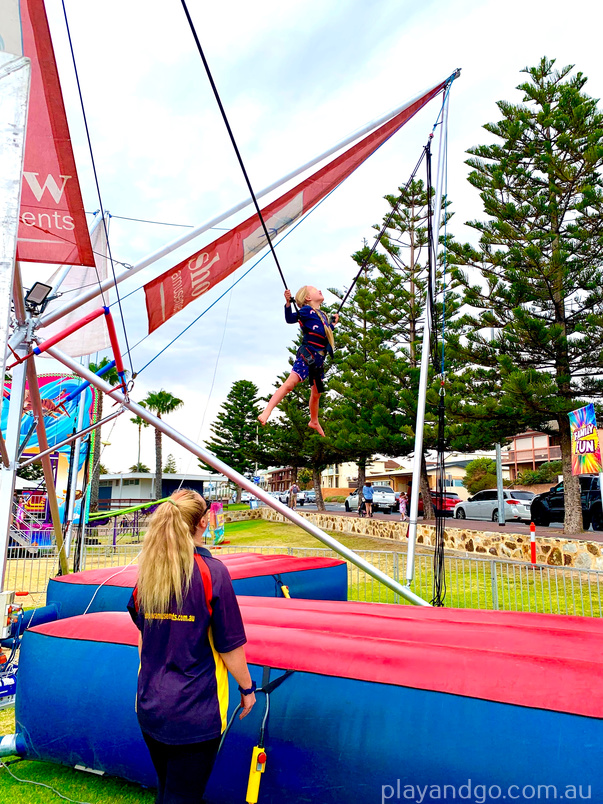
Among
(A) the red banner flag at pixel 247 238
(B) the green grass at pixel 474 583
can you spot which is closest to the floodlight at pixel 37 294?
(A) the red banner flag at pixel 247 238

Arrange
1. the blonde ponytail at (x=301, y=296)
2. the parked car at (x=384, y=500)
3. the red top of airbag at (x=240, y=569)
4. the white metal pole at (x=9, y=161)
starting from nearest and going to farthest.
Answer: the white metal pole at (x=9, y=161) < the blonde ponytail at (x=301, y=296) < the red top of airbag at (x=240, y=569) < the parked car at (x=384, y=500)

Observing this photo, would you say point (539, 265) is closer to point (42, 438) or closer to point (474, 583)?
point (474, 583)

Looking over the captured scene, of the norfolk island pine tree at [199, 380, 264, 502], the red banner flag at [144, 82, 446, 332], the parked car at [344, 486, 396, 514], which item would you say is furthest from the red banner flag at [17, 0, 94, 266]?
the norfolk island pine tree at [199, 380, 264, 502]

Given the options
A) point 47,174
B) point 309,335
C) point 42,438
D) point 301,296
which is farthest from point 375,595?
point 47,174

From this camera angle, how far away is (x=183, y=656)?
2.25 m

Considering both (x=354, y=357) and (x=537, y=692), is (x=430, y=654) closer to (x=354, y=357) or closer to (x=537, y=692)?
(x=537, y=692)

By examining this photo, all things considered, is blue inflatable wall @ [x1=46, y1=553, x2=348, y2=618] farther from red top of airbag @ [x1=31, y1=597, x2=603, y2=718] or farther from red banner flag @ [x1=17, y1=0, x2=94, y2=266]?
red banner flag @ [x1=17, y1=0, x2=94, y2=266]

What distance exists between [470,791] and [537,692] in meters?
0.51

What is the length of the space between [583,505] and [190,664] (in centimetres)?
1604

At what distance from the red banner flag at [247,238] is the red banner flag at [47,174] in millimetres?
953

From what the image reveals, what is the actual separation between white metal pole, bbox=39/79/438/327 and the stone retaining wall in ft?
30.6

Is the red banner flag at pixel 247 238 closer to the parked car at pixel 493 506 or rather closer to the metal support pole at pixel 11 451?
the metal support pole at pixel 11 451

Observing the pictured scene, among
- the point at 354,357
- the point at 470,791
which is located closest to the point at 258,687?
the point at 470,791

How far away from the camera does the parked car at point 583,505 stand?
1573cm
